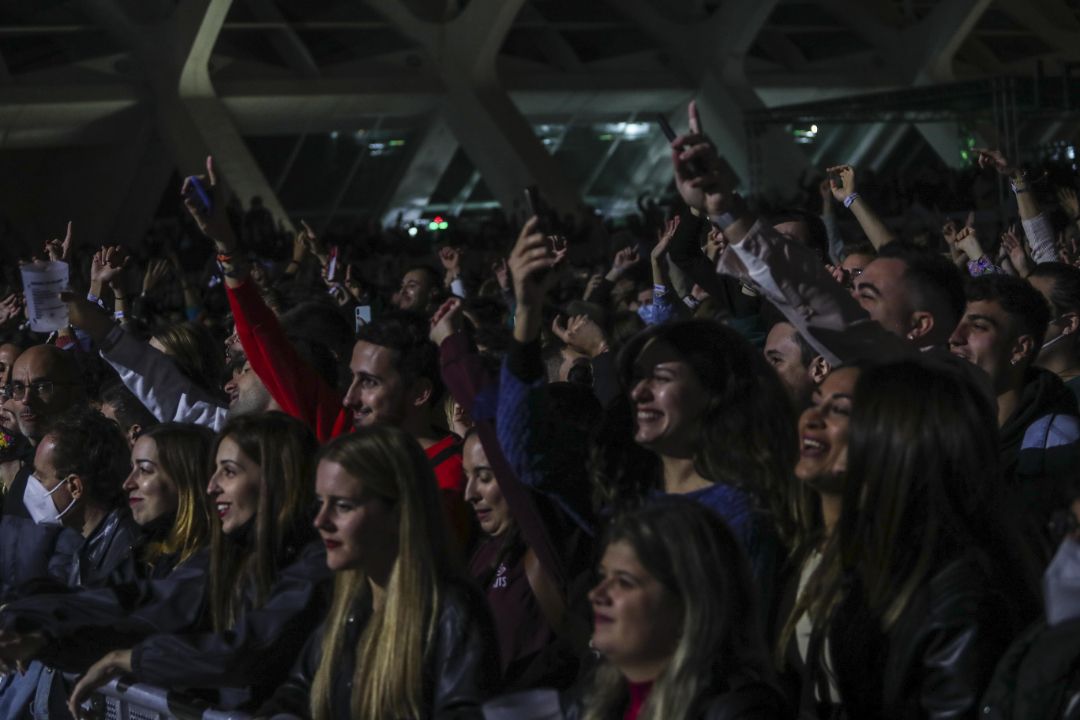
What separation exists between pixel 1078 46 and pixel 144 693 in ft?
116

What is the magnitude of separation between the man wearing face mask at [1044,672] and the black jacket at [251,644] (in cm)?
165

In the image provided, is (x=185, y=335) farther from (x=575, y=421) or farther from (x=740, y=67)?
(x=740, y=67)

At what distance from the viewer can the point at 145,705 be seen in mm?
3887

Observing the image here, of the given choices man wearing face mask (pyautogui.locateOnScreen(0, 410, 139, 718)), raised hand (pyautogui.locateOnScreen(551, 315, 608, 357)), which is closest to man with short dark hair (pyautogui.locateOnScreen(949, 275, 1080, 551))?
raised hand (pyautogui.locateOnScreen(551, 315, 608, 357))

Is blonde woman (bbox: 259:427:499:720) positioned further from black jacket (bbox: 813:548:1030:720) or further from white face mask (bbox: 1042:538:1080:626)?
white face mask (bbox: 1042:538:1080:626)

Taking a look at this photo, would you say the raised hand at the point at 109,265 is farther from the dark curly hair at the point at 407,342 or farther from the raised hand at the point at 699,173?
the raised hand at the point at 699,173

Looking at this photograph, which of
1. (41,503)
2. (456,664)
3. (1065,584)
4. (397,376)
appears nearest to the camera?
(1065,584)

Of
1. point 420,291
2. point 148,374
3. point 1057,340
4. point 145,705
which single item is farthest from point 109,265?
point 1057,340

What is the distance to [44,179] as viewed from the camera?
26266 millimetres

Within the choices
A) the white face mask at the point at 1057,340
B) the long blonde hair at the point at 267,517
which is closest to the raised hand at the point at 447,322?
the long blonde hair at the point at 267,517

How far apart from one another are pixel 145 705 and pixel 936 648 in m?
1.97

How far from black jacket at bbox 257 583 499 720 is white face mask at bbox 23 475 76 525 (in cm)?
218

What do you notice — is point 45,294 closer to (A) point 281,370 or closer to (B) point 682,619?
(A) point 281,370

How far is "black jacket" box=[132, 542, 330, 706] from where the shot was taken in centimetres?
372
